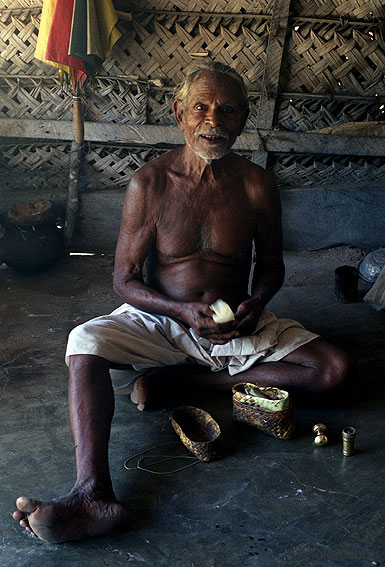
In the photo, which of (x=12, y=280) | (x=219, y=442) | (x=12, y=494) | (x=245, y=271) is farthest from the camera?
(x=12, y=280)

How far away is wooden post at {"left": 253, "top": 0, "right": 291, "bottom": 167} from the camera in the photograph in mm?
5008

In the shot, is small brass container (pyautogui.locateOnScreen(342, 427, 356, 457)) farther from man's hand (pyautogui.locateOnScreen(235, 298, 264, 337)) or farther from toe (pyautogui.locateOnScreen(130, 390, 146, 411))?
toe (pyautogui.locateOnScreen(130, 390, 146, 411))

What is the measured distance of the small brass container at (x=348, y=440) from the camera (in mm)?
2801

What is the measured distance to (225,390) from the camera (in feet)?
10.8

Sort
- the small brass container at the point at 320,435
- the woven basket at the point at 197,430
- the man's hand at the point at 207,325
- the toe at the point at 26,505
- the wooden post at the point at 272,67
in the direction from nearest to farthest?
the toe at the point at 26,505
the woven basket at the point at 197,430
the small brass container at the point at 320,435
the man's hand at the point at 207,325
the wooden post at the point at 272,67

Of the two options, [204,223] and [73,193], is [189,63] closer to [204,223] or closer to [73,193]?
[73,193]

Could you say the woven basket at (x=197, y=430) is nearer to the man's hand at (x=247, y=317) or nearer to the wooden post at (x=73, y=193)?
the man's hand at (x=247, y=317)

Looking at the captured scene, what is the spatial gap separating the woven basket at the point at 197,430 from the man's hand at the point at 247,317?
0.45m

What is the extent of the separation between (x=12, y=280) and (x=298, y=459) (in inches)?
122

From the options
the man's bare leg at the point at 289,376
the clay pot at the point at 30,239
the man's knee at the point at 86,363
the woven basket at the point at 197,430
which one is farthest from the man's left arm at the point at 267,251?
the clay pot at the point at 30,239

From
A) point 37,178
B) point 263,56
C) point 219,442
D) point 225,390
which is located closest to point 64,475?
point 219,442

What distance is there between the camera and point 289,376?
10.4 feet

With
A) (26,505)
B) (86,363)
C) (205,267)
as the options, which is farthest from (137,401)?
(26,505)

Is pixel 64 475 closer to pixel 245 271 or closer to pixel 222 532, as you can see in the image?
pixel 222 532
